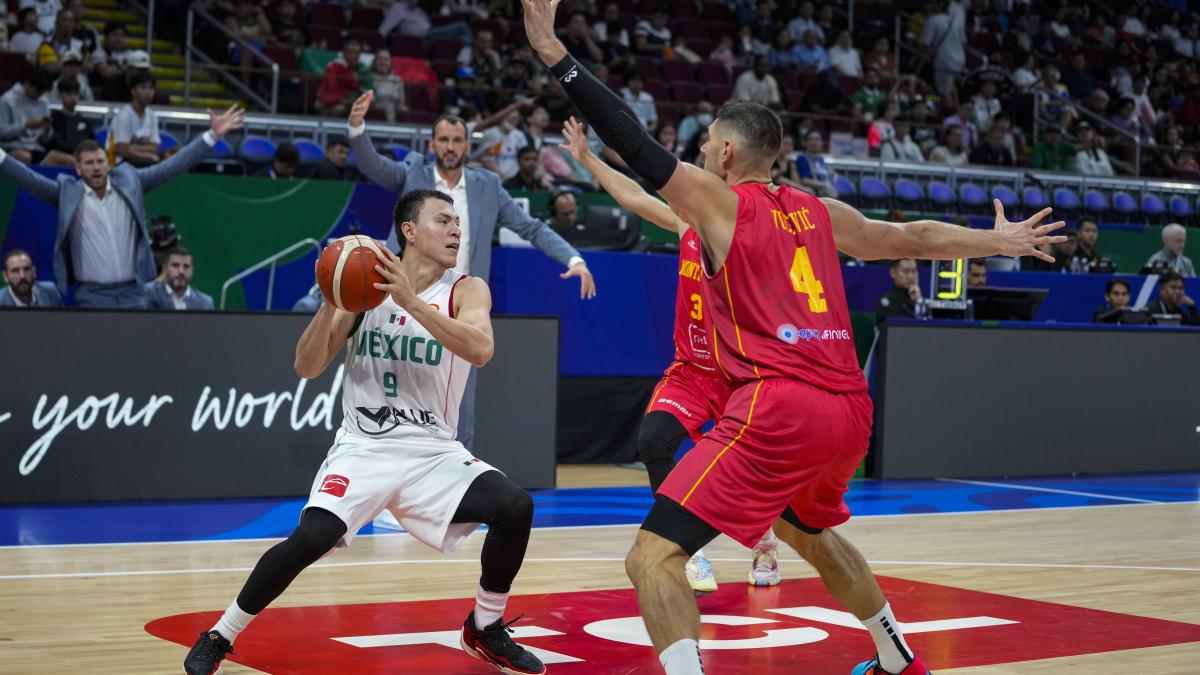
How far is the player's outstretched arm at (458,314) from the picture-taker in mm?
4633

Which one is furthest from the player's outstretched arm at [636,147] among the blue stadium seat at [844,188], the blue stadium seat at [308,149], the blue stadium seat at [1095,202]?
the blue stadium seat at [1095,202]

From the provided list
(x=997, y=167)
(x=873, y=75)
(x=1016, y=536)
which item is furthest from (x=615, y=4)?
(x=1016, y=536)

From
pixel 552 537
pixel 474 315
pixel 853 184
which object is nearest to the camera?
pixel 474 315

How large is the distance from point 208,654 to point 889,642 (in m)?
2.12

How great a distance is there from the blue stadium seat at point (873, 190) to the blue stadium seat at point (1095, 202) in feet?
10.4

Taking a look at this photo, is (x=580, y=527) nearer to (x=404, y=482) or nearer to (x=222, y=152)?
(x=404, y=482)

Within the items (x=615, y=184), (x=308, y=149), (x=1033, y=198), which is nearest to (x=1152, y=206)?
(x=1033, y=198)

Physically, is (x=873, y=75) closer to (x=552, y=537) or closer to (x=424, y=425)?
(x=552, y=537)

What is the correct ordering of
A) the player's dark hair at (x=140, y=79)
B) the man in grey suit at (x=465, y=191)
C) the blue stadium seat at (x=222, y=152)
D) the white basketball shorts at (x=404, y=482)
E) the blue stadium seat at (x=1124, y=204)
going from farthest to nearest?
the blue stadium seat at (x=1124, y=204) → the blue stadium seat at (x=222, y=152) → the player's dark hair at (x=140, y=79) → the man in grey suit at (x=465, y=191) → the white basketball shorts at (x=404, y=482)

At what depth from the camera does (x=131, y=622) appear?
566 cm

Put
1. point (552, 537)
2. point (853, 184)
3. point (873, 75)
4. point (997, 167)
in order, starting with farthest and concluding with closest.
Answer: point (873, 75) → point (997, 167) → point (853, 184) → point (552, 537)

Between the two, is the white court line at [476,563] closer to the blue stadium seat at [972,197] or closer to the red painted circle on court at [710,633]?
the red painted circle on court at [710,633]

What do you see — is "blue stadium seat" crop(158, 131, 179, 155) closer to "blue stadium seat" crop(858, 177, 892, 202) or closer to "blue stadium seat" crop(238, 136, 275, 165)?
"blue stadium seat" crop(238, 136, 275, 165)

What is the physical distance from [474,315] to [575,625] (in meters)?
1.41
